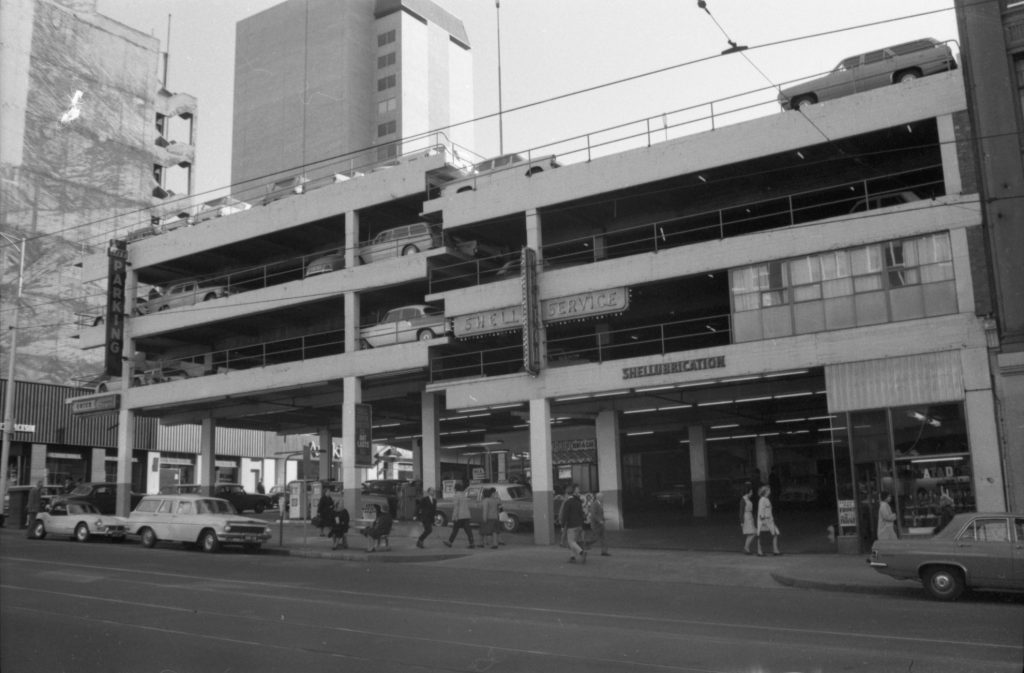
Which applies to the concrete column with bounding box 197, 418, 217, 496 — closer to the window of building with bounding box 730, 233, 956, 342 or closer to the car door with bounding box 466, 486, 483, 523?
the car door with bounding box 466, 486, 483, 523

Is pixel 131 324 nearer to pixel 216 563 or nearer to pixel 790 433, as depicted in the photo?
pixel 216 563

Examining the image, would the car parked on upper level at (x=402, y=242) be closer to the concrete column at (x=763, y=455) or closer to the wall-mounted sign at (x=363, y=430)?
the wall-mounted sign at (x=363, y=430)

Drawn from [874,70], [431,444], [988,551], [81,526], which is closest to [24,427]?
[81,526]

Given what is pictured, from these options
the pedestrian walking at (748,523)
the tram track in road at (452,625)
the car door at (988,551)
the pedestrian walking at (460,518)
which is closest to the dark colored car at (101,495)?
the pedestrian walking at (460,518)

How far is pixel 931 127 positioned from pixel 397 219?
20.3m

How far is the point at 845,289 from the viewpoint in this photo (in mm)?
24391

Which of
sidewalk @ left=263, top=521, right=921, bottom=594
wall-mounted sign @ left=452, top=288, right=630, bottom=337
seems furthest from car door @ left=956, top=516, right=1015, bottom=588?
wall-mounted sign @ left=452, top=288, right=630, bottom=337

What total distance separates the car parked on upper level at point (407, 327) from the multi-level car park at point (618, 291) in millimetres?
295

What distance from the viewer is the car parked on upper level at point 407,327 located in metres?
32.3

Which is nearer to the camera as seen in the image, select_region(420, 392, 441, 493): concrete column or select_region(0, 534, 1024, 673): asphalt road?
select_region(0, 534, 1024, 673): asphalt road

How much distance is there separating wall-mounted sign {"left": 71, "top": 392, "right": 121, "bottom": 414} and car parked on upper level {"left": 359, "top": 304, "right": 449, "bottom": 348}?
14.3 metres

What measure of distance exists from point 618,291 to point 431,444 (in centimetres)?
1108

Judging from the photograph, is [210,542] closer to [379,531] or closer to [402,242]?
[379,531]

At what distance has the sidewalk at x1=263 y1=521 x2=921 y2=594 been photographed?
716 inches
